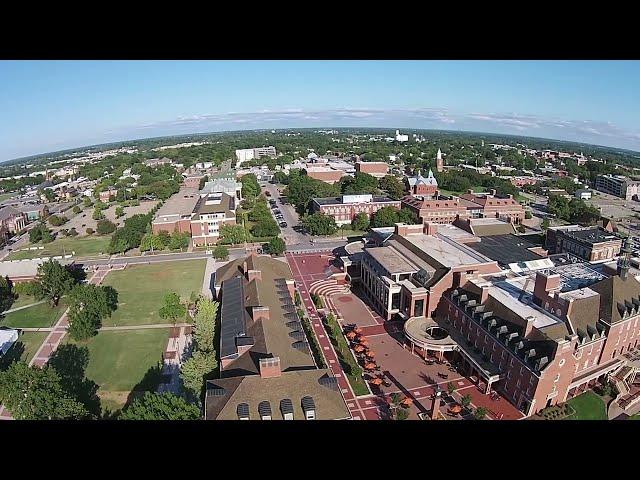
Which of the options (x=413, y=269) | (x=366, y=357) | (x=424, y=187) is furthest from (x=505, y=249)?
(x=424, y=187)

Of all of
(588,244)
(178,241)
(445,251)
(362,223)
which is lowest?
(362,223)

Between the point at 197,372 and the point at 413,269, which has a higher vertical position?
the point at 413,269

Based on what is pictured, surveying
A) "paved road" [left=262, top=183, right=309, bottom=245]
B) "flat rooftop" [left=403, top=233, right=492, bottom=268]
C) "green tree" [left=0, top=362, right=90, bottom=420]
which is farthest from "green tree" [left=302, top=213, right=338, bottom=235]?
"green tree" [left=0, top=362, right=90, bottom=420]

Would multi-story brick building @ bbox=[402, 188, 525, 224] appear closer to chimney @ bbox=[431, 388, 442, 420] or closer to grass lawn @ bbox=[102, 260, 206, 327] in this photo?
grass lawn @ bbox=[102, 260, 206, 327]

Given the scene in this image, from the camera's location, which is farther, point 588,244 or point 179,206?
point 179,206

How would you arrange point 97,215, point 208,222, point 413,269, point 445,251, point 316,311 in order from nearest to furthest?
point 413,269
point 316,311
point 445,251
point 208,222
point 97,215

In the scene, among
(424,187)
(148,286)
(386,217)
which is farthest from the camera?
(424,187)

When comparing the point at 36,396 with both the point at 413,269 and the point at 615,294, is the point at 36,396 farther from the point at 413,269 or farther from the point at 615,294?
the point at 615,294
